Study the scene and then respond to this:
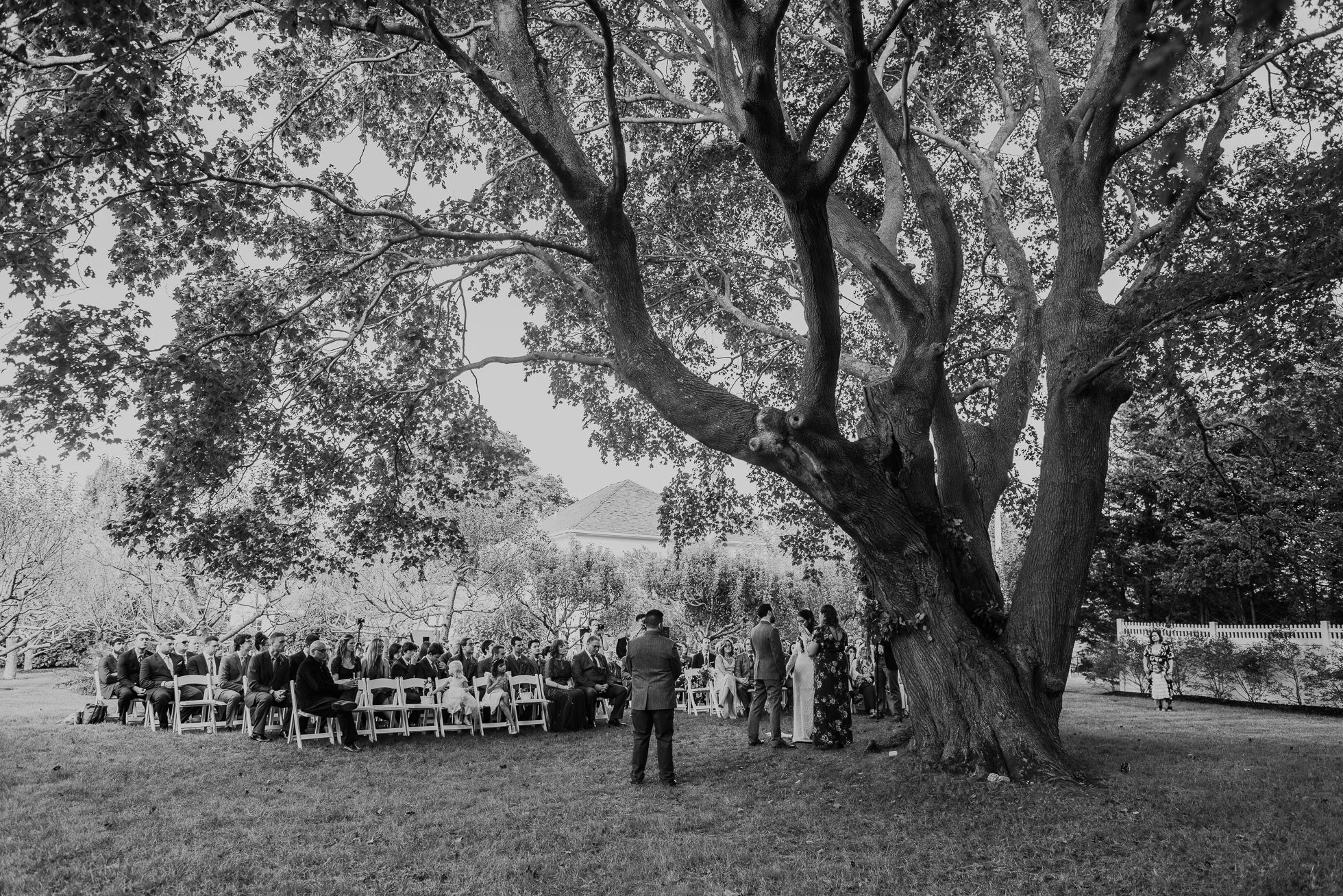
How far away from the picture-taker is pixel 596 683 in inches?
577

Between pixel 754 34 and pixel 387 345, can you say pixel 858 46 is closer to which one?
pixel 754 34

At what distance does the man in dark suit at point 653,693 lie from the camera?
8.77 meters

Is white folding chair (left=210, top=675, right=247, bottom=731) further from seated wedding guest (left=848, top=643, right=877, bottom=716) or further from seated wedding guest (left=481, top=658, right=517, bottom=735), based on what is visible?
seated wedding guest (left=848, top=643, right=877, bottom=716)

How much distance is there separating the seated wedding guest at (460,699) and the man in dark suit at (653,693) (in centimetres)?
460

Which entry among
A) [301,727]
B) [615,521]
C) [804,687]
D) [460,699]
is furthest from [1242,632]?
[615,521]

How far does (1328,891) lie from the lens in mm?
5117

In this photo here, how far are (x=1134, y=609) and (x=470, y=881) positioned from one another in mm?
32538

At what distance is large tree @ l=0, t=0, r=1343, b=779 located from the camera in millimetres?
7570

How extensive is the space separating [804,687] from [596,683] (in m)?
4.11

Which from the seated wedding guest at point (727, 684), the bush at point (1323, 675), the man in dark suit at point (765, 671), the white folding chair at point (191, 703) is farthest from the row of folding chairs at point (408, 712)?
the bush at point (1323, 675)

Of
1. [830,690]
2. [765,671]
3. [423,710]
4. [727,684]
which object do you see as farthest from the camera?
[727,684]

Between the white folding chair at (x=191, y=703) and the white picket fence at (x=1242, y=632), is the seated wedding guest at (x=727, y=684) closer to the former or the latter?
the white folding chair at (x=191, y=703)

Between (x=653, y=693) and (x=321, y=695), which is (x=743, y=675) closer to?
(x=321, y=695)

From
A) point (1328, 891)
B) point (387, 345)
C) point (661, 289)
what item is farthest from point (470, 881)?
point (661, 289)
